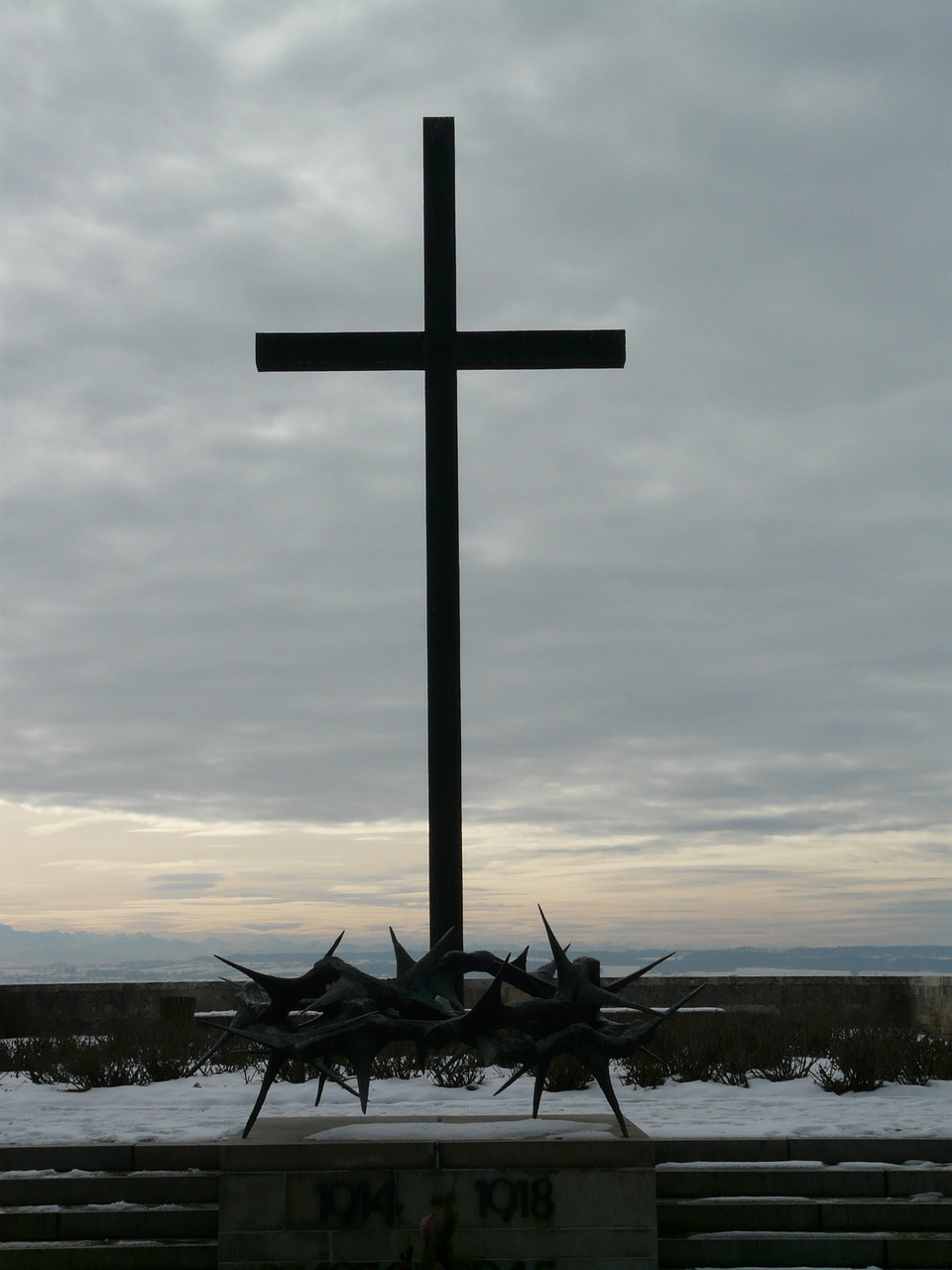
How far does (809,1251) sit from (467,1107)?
327cm

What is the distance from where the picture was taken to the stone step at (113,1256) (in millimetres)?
6879

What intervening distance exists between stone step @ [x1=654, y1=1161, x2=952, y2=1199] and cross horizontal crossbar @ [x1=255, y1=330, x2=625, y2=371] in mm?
6363

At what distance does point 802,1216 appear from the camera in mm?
7242

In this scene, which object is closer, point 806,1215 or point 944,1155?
point 806,1215

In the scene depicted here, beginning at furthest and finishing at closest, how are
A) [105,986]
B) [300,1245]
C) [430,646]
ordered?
1. [105,986]
2. [430,646]
3. [300,1245]

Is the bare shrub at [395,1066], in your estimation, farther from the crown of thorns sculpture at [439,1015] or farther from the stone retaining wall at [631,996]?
the stone retaining wall at [631,996]

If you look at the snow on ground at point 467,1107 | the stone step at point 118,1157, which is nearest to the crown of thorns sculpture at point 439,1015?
the stone step at point 118,1157

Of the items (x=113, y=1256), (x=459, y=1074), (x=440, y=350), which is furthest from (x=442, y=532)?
(x=113, y=1256)

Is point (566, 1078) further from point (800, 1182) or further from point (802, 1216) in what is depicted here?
point (802, 1216)

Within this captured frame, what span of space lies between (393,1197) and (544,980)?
1555 millimetres

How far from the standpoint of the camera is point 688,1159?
7754mm

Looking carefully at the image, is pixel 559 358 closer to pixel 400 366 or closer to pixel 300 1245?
pixel 400 366

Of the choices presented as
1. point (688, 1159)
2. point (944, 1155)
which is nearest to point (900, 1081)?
point (944, 1155)

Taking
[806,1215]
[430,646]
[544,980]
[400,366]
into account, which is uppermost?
[400,366]
